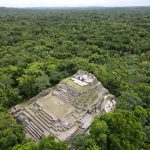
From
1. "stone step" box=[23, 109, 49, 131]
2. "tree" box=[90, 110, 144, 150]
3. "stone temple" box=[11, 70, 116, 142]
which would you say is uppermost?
"tree" box=[90, 110, 144, 150]

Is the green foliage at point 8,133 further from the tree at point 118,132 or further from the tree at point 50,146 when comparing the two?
the tree at point 118,132

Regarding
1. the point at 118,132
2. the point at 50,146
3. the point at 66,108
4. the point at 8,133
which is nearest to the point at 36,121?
the point at 66,108

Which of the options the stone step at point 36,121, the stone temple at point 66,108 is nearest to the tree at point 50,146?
the stone temple at point 66,108

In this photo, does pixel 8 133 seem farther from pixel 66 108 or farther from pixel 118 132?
pixel 118 132

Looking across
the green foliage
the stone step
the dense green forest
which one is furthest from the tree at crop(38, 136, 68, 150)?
the stone step

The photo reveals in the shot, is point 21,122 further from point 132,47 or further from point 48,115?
point 132,47

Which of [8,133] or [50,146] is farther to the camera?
[8,133]

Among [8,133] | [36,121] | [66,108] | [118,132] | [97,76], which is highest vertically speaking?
[118,132]

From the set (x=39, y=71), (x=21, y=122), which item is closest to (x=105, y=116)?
(x=21, y=122)

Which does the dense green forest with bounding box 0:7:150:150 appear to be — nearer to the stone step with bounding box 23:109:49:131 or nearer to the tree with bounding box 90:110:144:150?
the tree with bounding box 90:110:144:150

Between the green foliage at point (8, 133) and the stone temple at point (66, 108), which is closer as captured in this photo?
the green foliage at point (8, 133)
